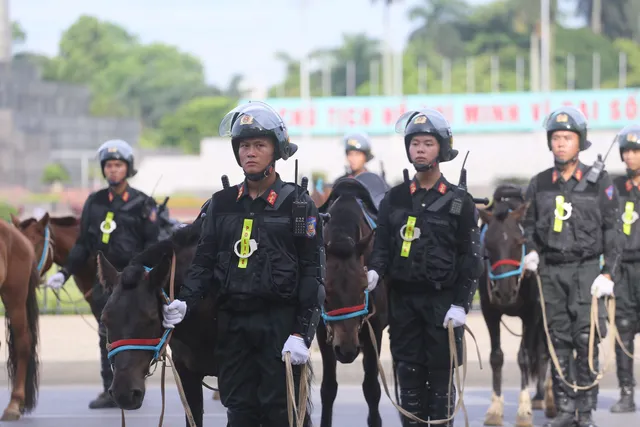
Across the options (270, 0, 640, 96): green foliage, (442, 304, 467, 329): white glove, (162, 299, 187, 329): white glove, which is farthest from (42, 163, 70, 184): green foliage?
(162, 299, 187, 329): white glove

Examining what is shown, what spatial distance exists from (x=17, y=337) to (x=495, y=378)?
14.6 ft

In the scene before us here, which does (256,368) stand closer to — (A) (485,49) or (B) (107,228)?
(B) (107,228)

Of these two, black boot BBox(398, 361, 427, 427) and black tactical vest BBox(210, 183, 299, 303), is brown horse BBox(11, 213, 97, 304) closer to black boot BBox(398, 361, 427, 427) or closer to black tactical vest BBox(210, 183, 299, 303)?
black boot BBox(398, 361, 427, 427)

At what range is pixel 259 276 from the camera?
6023 millimetres

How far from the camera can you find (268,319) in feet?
20.0

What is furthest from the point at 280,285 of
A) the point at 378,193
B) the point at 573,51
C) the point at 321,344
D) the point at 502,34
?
the point at 502,34

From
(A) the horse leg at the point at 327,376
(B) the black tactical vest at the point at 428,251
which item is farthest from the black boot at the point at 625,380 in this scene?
(B) the black tactical vest at the point at 428,251

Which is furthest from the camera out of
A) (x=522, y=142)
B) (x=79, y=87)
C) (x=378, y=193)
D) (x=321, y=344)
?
(x=79, y=87)

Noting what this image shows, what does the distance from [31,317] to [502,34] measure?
104609 millimetres

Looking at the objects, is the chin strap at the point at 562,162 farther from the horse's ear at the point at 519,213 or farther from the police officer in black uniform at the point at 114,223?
the police officer in black uniform at the point at 114,223

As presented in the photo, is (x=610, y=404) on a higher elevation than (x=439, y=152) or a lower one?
lower

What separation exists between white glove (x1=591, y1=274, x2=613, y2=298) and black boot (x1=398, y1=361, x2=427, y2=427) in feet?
8.19

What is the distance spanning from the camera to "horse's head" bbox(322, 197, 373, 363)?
24.7 feet

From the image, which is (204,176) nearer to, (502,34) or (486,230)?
(502,34)
